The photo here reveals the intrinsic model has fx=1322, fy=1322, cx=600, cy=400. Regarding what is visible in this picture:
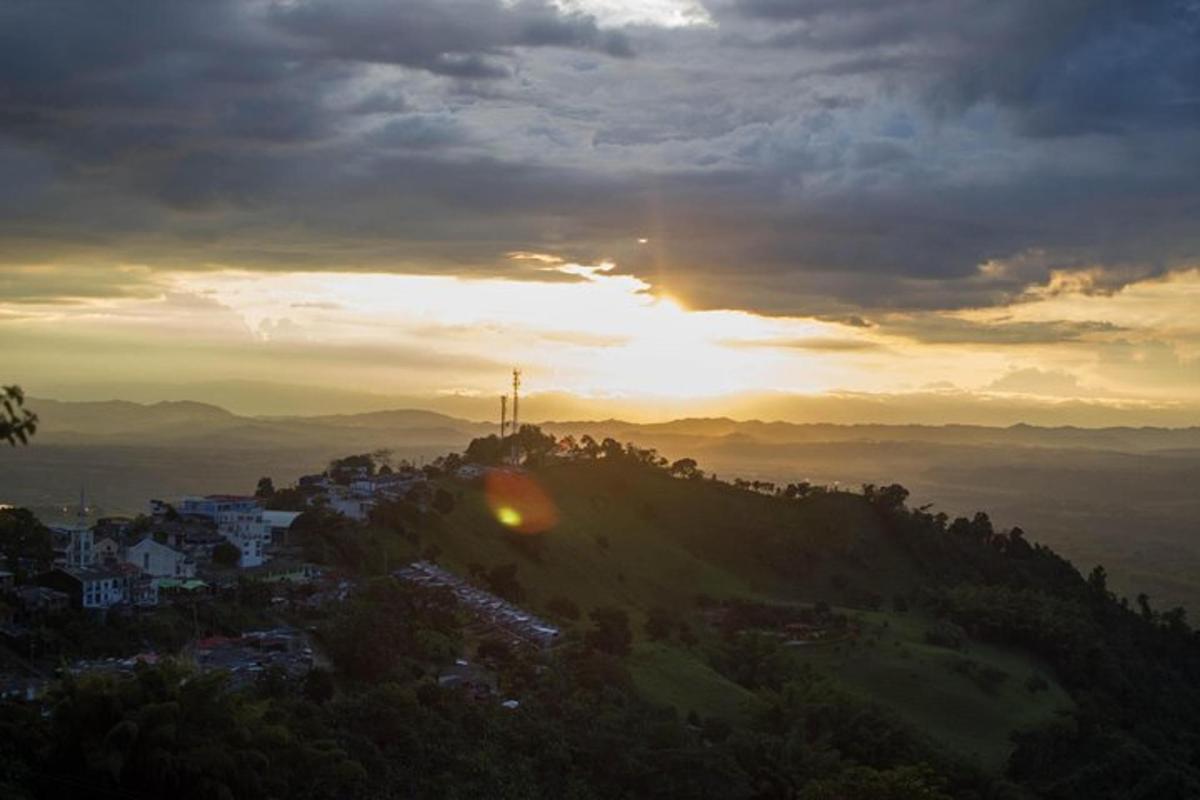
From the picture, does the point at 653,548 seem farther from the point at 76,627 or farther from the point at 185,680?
the point at 185,680

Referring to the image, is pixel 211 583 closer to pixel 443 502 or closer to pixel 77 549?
pixel 77 549

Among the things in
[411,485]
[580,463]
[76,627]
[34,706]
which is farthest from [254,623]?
[580,463]

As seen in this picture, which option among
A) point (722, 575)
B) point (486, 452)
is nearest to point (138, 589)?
point (722, 575)

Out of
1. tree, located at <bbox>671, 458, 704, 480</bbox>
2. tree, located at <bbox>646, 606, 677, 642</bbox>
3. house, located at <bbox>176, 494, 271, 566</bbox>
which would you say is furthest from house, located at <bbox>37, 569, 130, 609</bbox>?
tree, located at <bbox>671, 458, 704, 480</bbox>

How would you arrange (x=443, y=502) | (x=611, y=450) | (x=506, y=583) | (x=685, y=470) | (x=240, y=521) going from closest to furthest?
(x=240, y=521) < (x=506, y=583) < (x=443, y=502) < (x=611, y=450) < (x=685, y=470)

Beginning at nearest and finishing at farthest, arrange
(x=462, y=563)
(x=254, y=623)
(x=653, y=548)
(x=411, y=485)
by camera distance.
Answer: (x=254, y=623)
(x=462, y=563)
(x=411, y=485)
(x=653, y=548)

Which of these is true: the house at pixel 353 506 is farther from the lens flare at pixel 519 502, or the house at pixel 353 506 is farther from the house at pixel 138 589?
the house at pixel 138 589
